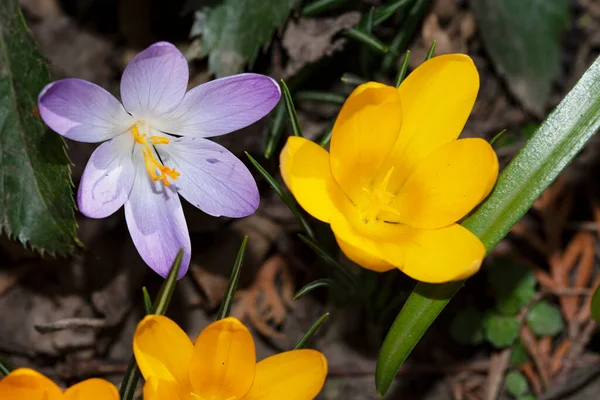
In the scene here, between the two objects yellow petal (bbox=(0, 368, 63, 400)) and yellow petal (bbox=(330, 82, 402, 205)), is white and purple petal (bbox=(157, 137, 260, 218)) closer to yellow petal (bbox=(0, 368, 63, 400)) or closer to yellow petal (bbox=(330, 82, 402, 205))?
yellow petal (bbox=(330, 82, 402, 205))

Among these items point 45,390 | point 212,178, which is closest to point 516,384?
point 212,178

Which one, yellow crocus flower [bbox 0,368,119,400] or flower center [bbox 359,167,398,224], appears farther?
flower center [bbox 359,167,398,224]

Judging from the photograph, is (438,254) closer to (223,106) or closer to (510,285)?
(223,106)

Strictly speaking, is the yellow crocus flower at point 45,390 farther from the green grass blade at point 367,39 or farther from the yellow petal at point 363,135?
the green grass blade at point 367,39

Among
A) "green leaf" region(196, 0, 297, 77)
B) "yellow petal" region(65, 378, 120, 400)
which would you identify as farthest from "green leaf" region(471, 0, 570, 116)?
"yellow petal" region(65, 378, 120, 400)

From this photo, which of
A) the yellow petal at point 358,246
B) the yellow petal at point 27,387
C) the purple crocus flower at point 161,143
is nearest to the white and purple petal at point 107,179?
the purple crocus flower at point 161,143
